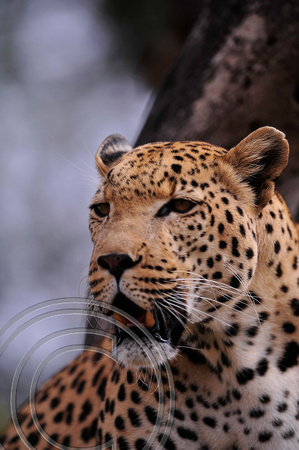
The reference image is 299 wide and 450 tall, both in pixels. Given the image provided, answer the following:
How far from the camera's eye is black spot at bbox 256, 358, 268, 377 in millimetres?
4035

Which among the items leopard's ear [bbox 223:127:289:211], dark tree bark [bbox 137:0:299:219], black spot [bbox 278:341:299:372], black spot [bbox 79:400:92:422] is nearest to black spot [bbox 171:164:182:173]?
leopard's ear [bbox 223:127:289:211]

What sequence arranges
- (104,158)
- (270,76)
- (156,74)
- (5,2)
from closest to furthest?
(104,158) < (270,76) < (156,74) < (5,2)

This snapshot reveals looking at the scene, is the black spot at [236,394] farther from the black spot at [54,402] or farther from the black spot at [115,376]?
the black spot at [54,402]

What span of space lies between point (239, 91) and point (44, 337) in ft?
12.4

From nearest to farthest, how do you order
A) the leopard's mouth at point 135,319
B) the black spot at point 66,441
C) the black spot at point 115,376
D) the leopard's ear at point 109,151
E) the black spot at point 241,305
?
the leopard's mouth at point 135,319
the black spot at point 241,305
the black spot at point 115,376
the leopard's ear at point 109,151
the black spot at point 66,441

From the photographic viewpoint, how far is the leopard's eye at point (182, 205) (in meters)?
3.81

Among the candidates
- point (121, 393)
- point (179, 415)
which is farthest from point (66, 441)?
point (179, 415)

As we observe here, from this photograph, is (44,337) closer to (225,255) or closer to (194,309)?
(194,309)

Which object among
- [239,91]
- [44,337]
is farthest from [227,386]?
[239,91]

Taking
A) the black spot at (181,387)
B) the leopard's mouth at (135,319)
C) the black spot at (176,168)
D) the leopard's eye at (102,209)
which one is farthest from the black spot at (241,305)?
the leopard's eye at (102,209)

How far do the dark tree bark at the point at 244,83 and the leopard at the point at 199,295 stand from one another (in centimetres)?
235

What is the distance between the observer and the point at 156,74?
516 inches

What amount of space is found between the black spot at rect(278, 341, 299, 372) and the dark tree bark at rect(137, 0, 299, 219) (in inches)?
121

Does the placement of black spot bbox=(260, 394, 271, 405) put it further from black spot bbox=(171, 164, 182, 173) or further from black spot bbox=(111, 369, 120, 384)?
black spot bbox=(171, 164, 182, 173)
